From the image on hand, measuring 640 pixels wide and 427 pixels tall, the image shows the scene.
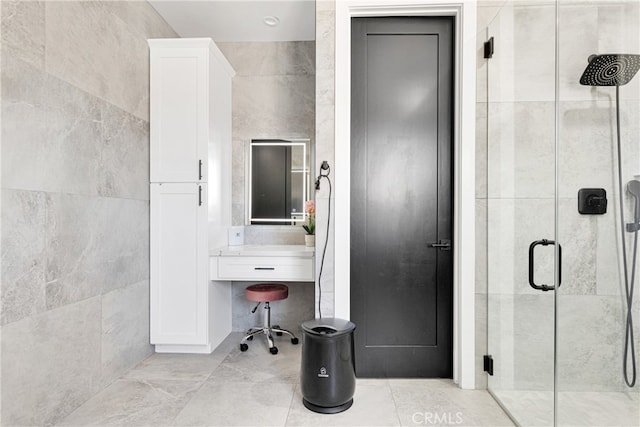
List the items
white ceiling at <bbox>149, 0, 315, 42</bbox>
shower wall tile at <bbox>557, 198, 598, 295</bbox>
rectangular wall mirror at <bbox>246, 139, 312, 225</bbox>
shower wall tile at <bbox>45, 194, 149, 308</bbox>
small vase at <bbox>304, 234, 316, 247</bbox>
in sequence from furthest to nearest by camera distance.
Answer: rectangular wall mirror at <bbox>246, 139, 312, 225</bbox> < small vase at <bbox>304, 234, 316, 247</bbox> < white ceiling at <bbox>149, 0, 315, 42</bbox> < shower wall tile at <bbox>45, 194, 149, 308</bbox> < shower wall tile at <bbox>557, 198, 598, 295</bbox>

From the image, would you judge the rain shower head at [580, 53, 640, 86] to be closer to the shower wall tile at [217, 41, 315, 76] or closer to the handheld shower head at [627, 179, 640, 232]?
the handheld shower head at [627, 179, 640, 232]

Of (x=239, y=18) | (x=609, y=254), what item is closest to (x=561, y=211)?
(x=609, y=254)

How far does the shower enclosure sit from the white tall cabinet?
2026 millimetres

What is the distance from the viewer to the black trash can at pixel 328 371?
2.10 meters

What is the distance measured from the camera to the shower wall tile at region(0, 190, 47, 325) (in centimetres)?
169

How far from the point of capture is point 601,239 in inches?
55.7

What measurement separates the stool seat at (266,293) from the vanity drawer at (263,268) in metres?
0.16

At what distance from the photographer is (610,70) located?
135 centimetres

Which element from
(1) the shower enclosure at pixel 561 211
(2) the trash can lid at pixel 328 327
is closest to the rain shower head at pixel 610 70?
(1) the shower enclosure at pixel 561 211

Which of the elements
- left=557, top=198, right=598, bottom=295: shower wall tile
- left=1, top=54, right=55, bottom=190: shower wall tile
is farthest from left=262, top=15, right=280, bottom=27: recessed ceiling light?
left=557, top=198, right=598, bottom=295: shower wall tile

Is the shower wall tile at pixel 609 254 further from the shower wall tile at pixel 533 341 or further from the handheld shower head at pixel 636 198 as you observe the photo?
the shower wall tile at pixel 533 341

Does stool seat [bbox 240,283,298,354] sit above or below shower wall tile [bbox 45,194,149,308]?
below

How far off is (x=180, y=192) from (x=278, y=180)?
3.09ft

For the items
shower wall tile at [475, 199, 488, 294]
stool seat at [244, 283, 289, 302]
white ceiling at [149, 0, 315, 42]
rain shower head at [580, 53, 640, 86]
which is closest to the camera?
rain shower head at [580, 53, 640, 86]
